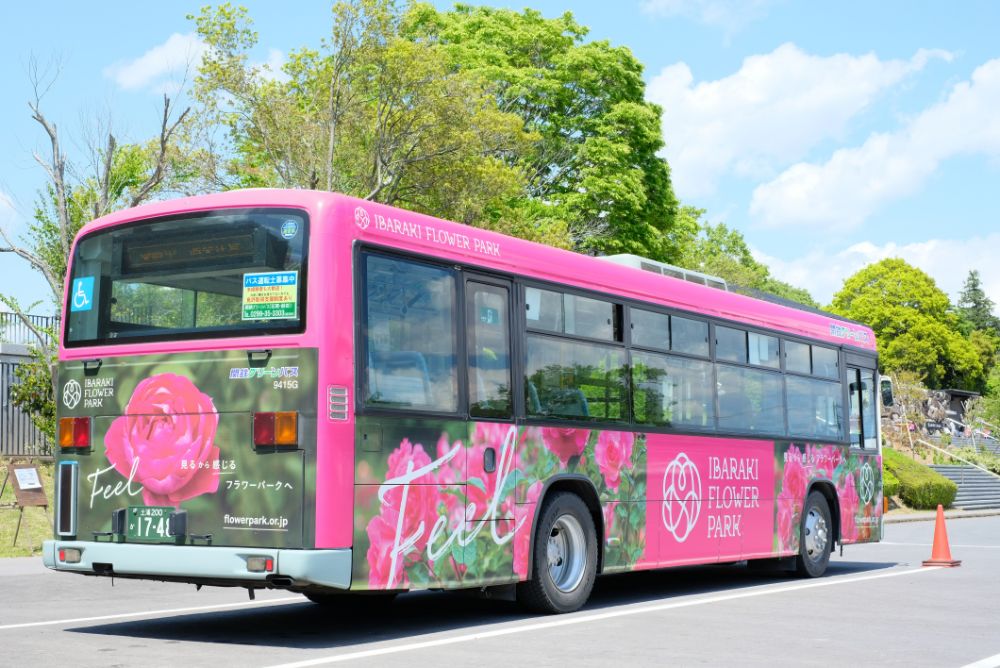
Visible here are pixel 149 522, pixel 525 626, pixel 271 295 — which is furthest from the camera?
pixel 525 626

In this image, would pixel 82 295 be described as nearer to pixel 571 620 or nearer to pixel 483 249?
pixel 483 249

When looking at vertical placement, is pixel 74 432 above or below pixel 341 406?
below

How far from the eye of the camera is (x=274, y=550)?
28.9ft

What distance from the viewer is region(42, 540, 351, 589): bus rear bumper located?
8695 mm

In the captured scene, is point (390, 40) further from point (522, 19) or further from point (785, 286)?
point (785, 286)

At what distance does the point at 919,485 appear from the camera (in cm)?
3819

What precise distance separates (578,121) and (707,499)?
2985 centimetres

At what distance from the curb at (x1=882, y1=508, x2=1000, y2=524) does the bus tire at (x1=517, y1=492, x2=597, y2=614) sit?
21.4 m

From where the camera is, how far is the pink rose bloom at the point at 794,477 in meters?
15.5

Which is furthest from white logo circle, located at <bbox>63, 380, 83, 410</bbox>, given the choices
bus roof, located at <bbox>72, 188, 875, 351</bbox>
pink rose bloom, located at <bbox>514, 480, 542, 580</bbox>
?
pink rose bloom, located at <bbox>514, 480, 542, 580</bbox>

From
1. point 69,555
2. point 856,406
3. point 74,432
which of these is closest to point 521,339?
point 74,432

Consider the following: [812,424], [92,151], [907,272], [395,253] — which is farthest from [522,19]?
[907,272]

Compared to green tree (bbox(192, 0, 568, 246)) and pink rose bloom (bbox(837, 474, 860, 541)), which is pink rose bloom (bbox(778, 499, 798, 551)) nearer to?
pink rose bloom (bbox(837, 474, 860, 541))

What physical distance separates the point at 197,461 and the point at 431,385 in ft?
6.08
